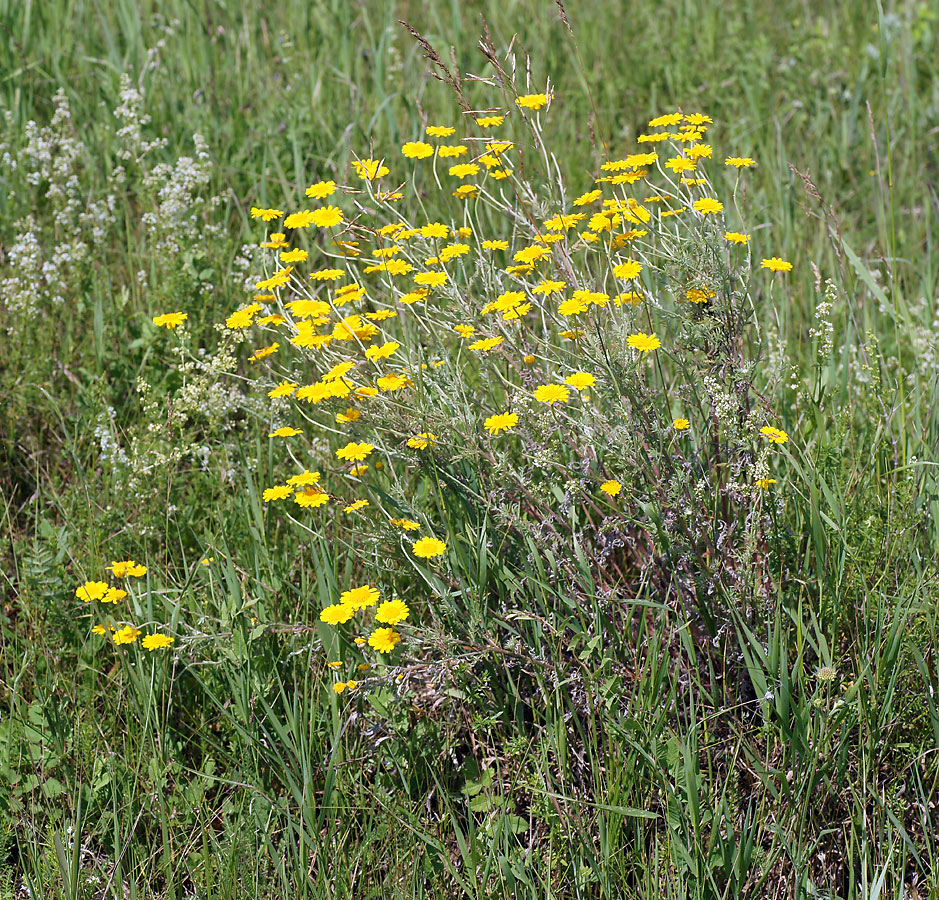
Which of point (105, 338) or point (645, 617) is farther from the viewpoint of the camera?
point (105, 338)

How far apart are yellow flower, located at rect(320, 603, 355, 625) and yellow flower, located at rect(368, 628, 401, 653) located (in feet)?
0.20

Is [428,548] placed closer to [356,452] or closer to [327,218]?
[356,452]

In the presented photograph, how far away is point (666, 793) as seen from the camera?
5.93 ft

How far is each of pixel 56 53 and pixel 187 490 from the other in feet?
8.32

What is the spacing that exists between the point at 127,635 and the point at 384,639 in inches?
22.9

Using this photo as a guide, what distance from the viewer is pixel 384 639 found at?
1839 mm

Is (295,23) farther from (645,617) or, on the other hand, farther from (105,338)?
(645,617)

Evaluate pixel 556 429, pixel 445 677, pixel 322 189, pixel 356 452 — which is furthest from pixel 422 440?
pixel 322 189

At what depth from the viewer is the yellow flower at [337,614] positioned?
189 centimetres

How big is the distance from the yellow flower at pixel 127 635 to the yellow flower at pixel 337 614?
42cm

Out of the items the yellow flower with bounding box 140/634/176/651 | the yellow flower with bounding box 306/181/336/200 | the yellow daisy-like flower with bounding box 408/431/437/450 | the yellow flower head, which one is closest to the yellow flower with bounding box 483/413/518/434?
the yellow daisy-like flower with bounding box 408/431/437/450

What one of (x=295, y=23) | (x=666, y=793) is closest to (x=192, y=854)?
(x=666, y=793)

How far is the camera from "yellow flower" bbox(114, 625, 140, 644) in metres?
2.04

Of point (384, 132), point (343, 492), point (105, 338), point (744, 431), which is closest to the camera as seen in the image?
point (744, 431)
